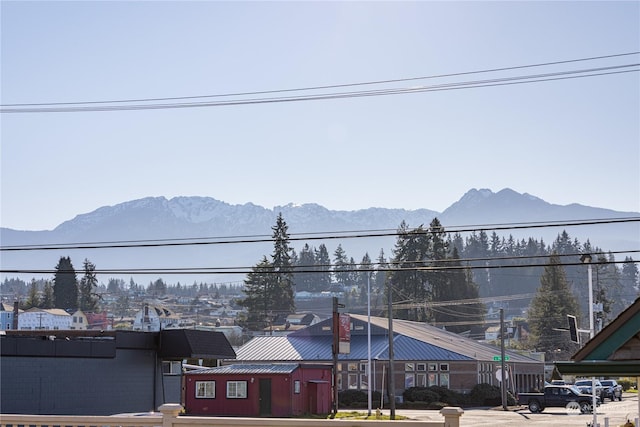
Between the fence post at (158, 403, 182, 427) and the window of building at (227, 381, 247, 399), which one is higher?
the fence post at (158, 403, 182, 427)

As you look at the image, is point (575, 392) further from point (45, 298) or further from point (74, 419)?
point (45, 298)

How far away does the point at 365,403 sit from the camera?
242 feet

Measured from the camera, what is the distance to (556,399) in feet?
218

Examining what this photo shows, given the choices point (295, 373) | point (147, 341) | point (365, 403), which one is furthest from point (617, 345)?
point (365, 403)

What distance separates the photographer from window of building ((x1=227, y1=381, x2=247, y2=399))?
189 ft

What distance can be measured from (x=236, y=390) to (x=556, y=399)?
24426 mm

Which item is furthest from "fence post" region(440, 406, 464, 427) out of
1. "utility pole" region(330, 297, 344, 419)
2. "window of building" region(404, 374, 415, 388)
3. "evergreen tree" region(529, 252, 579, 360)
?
"evergreen tree" region(529, 252, 579, 360)

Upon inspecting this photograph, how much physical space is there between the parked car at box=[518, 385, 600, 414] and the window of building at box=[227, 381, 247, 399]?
21.7m

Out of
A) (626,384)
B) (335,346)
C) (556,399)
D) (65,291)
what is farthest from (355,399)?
(65,291)

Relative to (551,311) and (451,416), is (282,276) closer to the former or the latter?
(551,311)

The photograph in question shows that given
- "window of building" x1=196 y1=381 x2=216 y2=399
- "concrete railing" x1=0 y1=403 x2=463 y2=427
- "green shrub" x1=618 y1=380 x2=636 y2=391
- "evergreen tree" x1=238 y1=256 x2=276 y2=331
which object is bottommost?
"green shrub" x1=618 y1=380 x2=636 y2=391

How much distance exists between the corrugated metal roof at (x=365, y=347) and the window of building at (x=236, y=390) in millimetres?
17669

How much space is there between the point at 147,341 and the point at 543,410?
109 ft

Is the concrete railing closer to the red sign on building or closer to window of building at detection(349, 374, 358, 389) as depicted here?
the red sign on building
